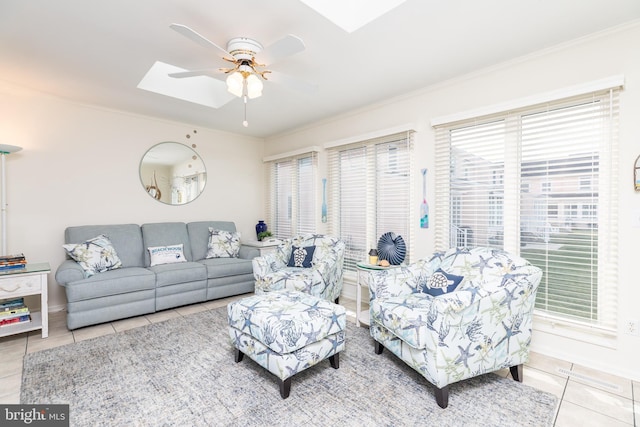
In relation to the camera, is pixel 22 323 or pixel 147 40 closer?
pixel 147 40

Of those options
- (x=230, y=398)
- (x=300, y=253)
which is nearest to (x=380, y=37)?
(x=300, y=253)

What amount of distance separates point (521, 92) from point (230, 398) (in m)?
3.23

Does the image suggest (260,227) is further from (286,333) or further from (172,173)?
(286,333)

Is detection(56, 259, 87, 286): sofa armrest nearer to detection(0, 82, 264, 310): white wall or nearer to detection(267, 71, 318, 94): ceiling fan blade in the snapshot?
detection(0, 82, 264, 310): white wall

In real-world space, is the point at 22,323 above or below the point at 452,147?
below

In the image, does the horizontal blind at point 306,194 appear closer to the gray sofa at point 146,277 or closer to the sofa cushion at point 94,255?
the gray sofa at point 146,277

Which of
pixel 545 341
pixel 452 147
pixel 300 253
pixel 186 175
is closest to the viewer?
pixel 545 341

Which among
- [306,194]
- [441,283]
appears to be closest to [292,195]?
[306,194]

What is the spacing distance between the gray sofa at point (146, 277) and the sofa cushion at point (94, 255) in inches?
2.8

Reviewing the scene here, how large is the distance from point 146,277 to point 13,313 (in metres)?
1.07

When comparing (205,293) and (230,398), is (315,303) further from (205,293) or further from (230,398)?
(205,293)

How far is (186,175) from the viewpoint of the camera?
4.55 m

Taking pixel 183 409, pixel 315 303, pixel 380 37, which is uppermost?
pixel 380 37

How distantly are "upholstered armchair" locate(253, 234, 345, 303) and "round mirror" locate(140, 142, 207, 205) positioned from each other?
184cm
